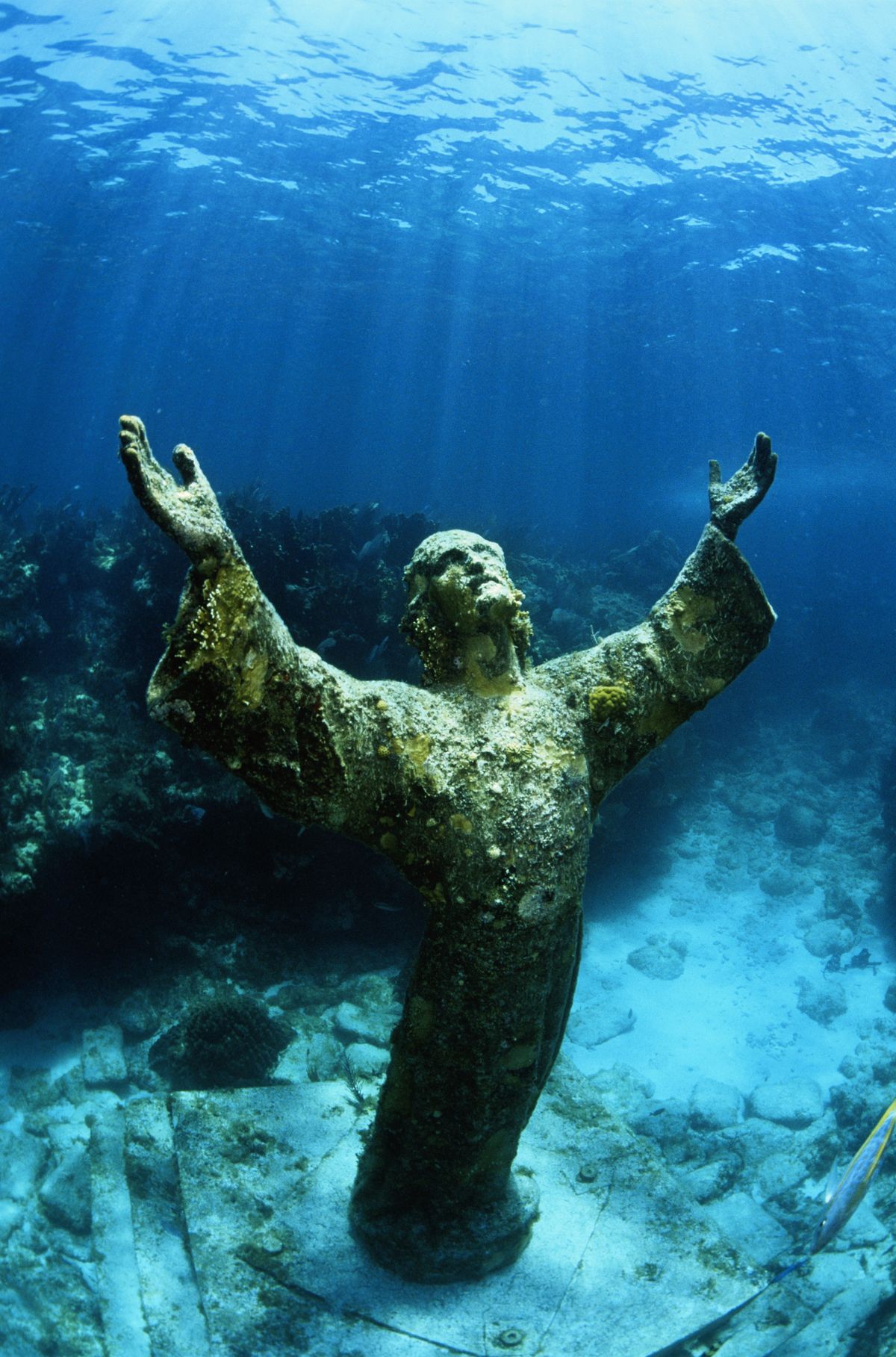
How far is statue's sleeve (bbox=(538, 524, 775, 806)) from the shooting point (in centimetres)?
306

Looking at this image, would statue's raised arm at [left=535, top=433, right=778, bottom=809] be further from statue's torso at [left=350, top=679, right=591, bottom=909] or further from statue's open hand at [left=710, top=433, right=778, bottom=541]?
statue's torso at [left=350, top=679, right=591, bottom=909]

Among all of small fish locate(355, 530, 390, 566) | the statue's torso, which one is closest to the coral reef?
the statue's torso

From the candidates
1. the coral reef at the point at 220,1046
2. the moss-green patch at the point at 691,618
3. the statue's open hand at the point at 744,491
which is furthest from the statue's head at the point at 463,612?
the coral reef at the point at 220,1046

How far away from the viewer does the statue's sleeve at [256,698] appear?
207 centimetres

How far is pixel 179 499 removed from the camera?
2.10 m

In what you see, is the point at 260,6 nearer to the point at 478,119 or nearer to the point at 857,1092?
the point at 478,119

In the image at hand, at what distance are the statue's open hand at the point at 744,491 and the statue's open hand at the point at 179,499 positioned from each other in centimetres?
202

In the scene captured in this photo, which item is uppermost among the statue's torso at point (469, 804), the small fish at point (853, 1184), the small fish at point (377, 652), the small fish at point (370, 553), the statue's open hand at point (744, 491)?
the statue's open hand at point (744, 491)

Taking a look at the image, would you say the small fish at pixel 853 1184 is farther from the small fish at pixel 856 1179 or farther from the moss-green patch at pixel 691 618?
the moss-green patch at pixel 691 618

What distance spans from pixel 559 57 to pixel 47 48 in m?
15.1

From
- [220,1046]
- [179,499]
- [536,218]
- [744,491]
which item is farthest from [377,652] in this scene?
[536,218]

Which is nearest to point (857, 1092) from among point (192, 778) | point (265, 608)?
point (192, 778)

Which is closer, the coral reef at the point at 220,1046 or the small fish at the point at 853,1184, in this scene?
the small fish at the point at 853,1184

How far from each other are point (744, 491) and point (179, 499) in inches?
89.4
